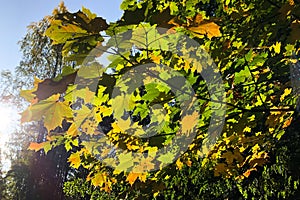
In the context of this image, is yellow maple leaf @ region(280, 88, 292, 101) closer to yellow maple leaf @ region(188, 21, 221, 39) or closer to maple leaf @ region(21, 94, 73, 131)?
yellow maple leaf @ region(188, 21, 221, 39)

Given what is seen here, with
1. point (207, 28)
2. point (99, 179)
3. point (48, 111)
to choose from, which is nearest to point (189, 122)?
point (207, 28)

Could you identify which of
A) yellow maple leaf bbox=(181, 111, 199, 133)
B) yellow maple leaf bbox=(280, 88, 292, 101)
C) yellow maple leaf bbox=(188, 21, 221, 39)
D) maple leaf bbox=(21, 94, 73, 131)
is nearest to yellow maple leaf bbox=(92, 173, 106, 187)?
yellow maple leaf bbox=(181, 111, 199, 133)

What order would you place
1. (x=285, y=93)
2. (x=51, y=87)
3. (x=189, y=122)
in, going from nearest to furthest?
(x=51, y=87)
(x=189, y=122)
(x=285, y=93)

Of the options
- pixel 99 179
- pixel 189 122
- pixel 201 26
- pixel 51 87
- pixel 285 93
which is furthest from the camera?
pixel 99 179

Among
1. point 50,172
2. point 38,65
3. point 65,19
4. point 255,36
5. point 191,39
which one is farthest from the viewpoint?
point 50,172

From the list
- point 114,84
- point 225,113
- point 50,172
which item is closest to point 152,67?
point 114,84

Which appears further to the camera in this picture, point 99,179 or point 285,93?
point 99,179

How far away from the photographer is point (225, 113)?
4.74 feet

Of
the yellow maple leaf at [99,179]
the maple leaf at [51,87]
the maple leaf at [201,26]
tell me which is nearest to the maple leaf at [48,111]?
the maple leaf at [51,87]

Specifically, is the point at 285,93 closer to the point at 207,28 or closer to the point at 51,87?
the point at 207,28

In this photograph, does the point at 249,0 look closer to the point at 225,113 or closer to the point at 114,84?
the point at 225,113

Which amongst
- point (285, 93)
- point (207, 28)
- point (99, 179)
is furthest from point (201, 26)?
point (99, 179)

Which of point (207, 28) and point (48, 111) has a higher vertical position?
point (207, 28)

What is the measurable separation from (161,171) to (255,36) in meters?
0.86
